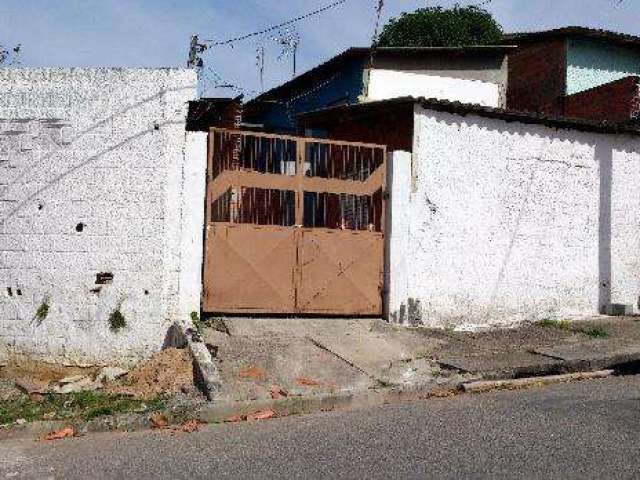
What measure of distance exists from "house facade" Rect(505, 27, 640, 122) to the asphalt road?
14.9 m

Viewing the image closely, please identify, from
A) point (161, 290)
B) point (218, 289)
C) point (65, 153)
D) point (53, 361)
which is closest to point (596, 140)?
point (218, 289)

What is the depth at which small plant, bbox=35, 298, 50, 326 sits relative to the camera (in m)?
8.34

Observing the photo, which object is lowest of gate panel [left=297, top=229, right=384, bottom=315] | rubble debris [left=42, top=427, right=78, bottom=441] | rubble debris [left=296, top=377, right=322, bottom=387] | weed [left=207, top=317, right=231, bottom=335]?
rubble debris [left=42, top=427, right=78, bottom=441]

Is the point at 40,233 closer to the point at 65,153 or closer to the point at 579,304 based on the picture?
the point at 65,153

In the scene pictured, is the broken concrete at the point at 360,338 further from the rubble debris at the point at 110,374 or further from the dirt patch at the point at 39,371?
the dirt patch at the point at 39,371

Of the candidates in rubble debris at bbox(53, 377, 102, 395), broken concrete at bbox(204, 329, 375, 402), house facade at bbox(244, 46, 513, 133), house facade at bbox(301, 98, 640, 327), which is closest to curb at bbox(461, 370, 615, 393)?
broken concrete at bbox(204, 329, 375, 402)

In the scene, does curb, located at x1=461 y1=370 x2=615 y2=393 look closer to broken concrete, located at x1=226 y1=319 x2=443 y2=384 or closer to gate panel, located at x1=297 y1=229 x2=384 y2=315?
broken concrete, located at x1=226 y1=319 x2=443 y2=384

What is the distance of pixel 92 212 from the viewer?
8.41 meters

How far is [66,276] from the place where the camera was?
8.37 metres

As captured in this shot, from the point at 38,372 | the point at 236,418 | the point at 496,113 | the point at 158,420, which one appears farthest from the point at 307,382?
the point at 496,113

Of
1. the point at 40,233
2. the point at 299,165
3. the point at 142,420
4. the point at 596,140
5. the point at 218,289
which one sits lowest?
the point at 142,420

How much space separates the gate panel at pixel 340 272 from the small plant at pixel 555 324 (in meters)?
2.71

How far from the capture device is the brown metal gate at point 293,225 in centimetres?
881

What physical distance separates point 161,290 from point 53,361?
1.56 metres
